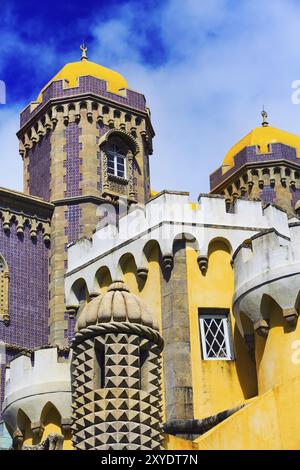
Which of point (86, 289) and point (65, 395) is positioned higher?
point (86, 289)

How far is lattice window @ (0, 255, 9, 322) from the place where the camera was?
29.0 metres

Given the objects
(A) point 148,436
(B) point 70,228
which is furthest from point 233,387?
(B) point 70,228

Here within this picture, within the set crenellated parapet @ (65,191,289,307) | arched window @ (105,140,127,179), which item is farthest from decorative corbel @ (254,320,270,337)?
arched window @ (105,140,127,179)

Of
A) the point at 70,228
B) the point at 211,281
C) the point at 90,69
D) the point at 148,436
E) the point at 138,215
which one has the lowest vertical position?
the point at 148,436

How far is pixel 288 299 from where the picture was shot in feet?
59.3

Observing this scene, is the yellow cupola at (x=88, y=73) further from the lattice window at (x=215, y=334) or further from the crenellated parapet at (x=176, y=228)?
the lattice window at (x=215, y=334)

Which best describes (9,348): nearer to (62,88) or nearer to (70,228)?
(70,228)

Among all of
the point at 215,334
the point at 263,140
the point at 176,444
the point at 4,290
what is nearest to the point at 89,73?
the point at 263,140

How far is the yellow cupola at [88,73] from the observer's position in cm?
3356

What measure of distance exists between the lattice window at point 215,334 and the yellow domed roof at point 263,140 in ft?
49.3

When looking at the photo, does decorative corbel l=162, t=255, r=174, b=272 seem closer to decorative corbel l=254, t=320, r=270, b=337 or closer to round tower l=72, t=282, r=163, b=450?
decorative corbel l=254, t=320, r=270, b=337

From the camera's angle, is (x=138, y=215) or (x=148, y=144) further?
(x=148, y=144)

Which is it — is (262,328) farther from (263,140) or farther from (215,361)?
(263,140)

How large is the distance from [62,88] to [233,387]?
15.9 metres
